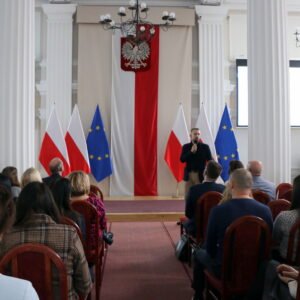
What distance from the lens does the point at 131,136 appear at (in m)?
9.65

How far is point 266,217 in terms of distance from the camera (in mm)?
2719

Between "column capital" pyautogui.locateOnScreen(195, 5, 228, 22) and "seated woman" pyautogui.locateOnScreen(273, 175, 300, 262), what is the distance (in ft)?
26.4

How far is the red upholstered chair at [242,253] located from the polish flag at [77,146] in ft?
20.7

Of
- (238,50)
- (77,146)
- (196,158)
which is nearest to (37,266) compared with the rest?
(196,158)

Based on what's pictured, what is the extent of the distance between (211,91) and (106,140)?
277cm

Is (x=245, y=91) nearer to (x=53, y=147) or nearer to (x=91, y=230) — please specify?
(x=53, y=147)

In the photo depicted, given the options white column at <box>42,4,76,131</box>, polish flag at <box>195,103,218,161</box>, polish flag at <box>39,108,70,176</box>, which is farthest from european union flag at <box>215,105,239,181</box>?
white column at <box>42,4,76,131</box>

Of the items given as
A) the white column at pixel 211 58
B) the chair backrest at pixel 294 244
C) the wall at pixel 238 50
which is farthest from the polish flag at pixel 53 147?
the chair backrest at pixel 294 244

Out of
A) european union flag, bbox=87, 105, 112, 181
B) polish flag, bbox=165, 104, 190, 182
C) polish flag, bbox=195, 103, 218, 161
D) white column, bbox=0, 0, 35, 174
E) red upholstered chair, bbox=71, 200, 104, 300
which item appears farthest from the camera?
european union flag, bbox=87, 105, 112, 181

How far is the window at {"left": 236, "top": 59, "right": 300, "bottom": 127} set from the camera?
33.3 feet

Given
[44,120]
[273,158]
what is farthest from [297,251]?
[44,120]

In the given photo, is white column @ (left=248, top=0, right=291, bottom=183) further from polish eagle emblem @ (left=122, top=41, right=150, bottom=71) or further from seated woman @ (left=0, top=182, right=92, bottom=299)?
polish eagle emblem @ (left=122, top=41, right=150, bottom=71)

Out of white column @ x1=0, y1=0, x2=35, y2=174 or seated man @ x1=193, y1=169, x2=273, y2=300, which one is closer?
seated man @ x1=193, y1=169, x2=273, y2=300

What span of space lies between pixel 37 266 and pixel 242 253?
50.7 inches
